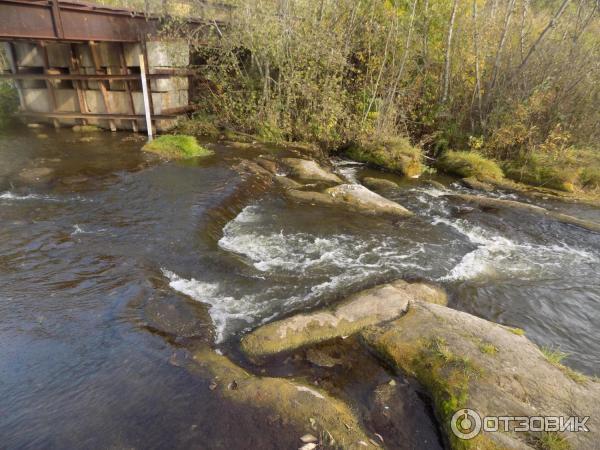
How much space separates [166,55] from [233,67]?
263 centimetres

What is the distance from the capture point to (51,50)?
610 inches

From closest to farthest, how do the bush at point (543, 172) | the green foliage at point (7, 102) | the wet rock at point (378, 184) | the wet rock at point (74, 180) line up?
the wet rock at point (74, 180) < the wet rock at point (378, 184) < the bush at point (543, 172) < the green foliage at point (7, 102)

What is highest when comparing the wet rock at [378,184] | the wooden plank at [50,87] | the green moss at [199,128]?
the wooden plank at [50,87]

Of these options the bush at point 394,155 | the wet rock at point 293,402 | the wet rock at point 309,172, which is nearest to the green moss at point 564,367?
the wet rock at point 293,402

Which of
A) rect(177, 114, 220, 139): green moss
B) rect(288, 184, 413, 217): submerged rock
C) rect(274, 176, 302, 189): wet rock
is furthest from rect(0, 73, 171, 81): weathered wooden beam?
rect(288, 184, 413, 217): submerged rock

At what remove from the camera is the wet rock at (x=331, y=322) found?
513 centimetres

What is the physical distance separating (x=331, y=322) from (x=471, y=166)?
35.5ft

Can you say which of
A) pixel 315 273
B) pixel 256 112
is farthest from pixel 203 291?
pixel 256 112

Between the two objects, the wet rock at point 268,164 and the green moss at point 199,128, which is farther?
the green moss at point 199,128

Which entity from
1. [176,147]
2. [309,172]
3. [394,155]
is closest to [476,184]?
[394,155]

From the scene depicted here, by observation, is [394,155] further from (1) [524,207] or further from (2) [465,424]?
(2) [465,424]

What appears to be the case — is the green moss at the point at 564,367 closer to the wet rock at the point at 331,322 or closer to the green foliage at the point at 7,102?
the wet rock at the point at 331,322

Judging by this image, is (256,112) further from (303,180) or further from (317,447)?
(317,447)

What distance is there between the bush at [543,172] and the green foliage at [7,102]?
69.2 ft
